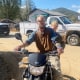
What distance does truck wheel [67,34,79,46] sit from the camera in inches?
714

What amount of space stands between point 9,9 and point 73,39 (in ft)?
147

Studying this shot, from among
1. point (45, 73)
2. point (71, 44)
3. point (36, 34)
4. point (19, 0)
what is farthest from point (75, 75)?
point (19, 0)

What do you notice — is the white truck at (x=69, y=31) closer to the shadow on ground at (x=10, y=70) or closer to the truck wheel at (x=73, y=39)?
the truck wheel at (x=73, y=39)

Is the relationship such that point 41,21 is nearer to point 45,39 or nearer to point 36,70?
point 45,39

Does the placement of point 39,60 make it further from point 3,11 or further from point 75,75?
point 3,11

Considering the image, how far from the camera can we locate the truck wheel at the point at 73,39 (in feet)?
59.5

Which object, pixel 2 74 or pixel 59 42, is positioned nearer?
pixel 59 42

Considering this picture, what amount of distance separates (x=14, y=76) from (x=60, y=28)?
12.5 metres

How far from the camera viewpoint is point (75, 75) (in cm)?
954

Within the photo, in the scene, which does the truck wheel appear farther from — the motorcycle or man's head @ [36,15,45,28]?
the motorcycle

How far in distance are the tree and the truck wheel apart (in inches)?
1723

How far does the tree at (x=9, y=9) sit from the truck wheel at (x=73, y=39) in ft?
144

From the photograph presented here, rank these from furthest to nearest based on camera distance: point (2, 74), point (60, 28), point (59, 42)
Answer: point (60, 28) < point (2, 74) < point (59, 42)

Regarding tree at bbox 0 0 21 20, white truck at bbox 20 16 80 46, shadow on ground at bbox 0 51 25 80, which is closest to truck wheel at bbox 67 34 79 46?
white truck at bbox 20 16 80 46
